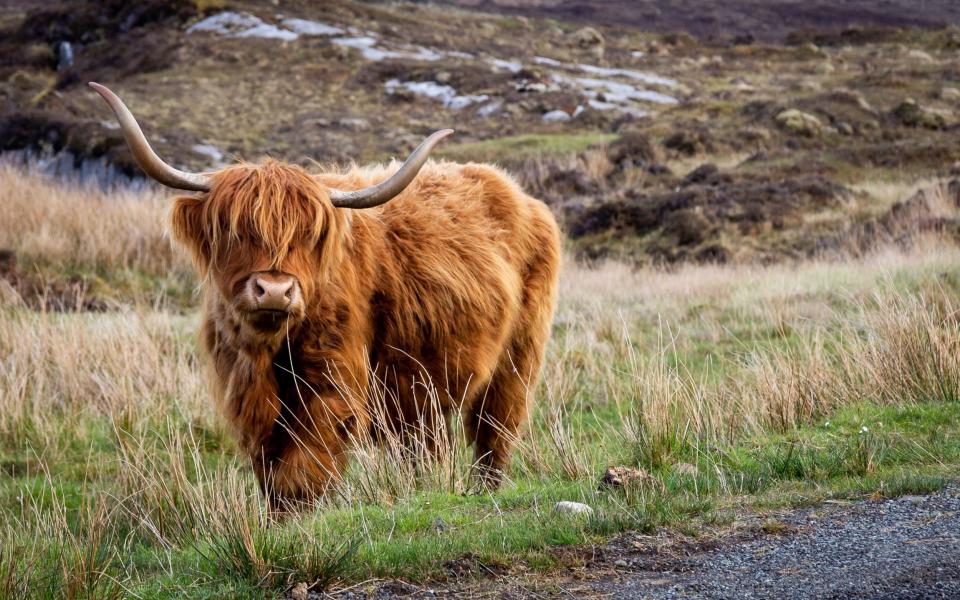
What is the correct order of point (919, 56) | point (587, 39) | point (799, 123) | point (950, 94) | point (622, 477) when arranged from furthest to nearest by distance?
point (587, 39)
point (919, 56)
point (950, 94)
point (799, 123)
point (622, 477)

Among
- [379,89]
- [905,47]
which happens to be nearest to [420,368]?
[379,89]

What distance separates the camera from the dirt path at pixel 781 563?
3.03m

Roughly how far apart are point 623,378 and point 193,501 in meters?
4.25

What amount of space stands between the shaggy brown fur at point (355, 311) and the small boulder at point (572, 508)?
98 centimetres

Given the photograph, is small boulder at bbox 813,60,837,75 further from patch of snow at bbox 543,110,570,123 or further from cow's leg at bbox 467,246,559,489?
cow's leg at bbox 467,246,559,489

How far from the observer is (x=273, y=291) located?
4.16 meters

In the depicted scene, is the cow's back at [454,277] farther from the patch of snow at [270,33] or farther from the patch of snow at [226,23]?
the patch of snow at [226,23]

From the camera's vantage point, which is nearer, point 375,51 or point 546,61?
point 375,51

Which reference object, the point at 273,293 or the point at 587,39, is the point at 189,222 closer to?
the point at 273,293

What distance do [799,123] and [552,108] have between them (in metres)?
7.26

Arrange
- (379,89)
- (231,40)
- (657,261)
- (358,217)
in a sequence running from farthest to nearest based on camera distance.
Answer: (231,40), (379,89), (657,261), (358,217)

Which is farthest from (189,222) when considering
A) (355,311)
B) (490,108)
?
(490,108)

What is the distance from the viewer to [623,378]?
781cm

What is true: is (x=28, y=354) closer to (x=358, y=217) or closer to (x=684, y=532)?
(x=358, y=217)
